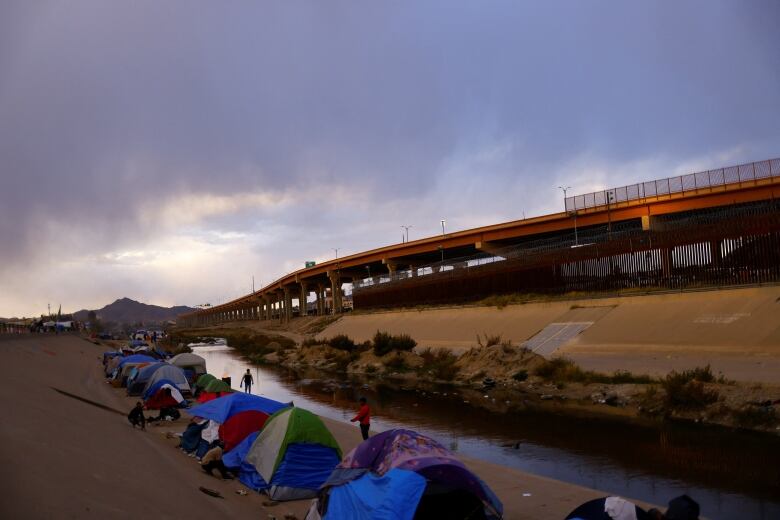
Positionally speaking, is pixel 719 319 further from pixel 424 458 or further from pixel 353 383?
pixel 424 458

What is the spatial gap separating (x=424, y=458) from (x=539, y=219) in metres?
60.1

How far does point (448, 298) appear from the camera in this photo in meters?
65.2

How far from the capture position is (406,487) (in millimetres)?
10258

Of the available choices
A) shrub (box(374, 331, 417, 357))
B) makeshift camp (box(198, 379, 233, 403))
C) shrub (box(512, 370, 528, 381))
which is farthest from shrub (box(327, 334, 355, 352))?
makeshift camp (box(198, 379, 233, 403))

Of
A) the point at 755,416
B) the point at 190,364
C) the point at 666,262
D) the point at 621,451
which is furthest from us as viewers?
the point at 666,262

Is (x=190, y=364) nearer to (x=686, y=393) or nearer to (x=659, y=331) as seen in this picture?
(x=659, y=331)

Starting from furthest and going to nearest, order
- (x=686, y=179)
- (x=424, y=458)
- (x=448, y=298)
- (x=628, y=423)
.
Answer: (x=448, y=298), (x=686, y=179), (x=628, y=423), (x=424, y=458)

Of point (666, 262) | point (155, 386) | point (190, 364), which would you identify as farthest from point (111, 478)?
point (666, 262)

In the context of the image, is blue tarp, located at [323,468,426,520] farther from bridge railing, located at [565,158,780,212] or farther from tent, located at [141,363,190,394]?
bridge railing, located at [565,158,780,212]

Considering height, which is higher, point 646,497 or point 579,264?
point 579,264

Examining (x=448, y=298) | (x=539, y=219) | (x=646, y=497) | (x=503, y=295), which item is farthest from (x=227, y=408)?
(x=539, y=219)

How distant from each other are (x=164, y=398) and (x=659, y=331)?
998 inches

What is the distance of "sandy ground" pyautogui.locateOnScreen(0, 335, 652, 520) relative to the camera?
8.85 meters

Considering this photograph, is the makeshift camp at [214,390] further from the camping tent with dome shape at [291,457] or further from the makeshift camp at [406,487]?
the makeshift camp at [406,487]
